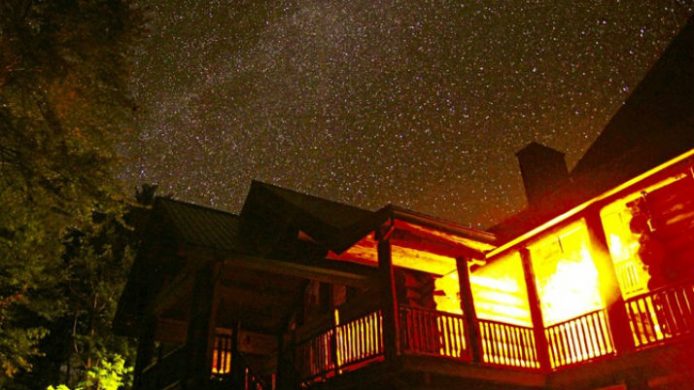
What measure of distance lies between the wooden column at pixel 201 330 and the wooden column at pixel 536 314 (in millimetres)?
7631

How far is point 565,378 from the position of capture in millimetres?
11242

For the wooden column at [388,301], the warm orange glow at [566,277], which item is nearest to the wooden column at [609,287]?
the warm orange glow at [566,277]

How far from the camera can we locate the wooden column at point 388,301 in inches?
390

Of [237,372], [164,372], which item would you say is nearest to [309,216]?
[237,372]

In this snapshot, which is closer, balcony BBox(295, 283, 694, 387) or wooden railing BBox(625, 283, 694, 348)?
wooden railing BBox(625, 283, 694, 348)

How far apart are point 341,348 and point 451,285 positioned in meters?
5.47

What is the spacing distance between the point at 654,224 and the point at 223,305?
11.9 meters

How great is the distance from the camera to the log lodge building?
405 inches

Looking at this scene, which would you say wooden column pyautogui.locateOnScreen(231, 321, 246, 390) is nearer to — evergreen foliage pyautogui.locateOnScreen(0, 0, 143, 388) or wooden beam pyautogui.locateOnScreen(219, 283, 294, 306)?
wooden beam pyautogui.locateOnScreen(219, 283, 294, 306)

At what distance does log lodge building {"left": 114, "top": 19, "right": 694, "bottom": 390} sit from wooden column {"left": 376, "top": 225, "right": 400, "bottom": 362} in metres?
0.03

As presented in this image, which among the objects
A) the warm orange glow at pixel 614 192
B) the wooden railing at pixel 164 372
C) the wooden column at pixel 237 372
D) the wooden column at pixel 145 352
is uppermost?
the warm orange glow at pixel 614 192

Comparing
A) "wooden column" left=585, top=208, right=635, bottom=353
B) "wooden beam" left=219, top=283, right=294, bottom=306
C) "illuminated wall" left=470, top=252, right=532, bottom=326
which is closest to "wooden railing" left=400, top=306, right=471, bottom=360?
"wooden column" left=585, top=208, right=635, bottom=353

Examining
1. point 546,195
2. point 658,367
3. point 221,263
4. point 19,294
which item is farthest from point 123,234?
point 658,367

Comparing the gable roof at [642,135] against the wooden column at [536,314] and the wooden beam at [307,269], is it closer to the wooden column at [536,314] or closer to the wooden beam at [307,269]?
the wooden column at [536,314]
